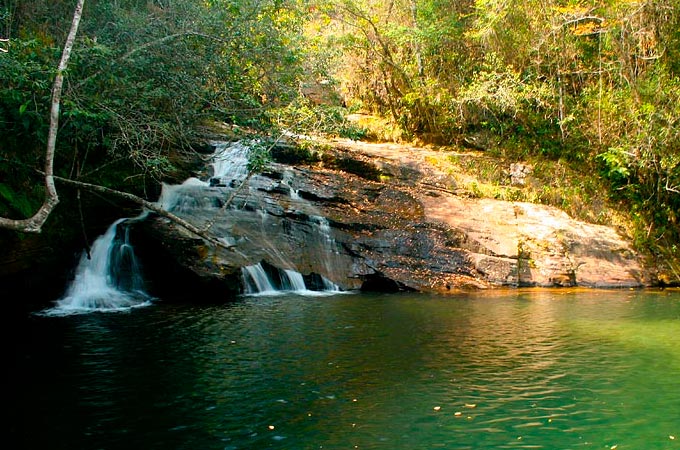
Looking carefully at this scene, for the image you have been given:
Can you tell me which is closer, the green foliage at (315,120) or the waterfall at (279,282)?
the green foliage at (315,120)

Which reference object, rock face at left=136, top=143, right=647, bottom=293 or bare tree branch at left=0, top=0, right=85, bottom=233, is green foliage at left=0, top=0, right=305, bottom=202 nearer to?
bare tree branch at left=0, top=0, right=85, bottom=233

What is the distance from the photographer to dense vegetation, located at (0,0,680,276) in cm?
1088

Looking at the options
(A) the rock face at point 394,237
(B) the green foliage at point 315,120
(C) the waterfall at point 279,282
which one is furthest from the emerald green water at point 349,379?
(B) the green foliage at point 315,120

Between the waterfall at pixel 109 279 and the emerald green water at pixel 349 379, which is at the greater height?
the waterfall at pixel 109 279

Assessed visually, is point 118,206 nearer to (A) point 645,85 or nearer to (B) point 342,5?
(B) point 342,5

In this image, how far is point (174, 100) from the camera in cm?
1206

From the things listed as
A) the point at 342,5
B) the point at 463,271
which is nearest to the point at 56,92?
the point at 463,271

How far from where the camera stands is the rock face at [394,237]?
15984mm

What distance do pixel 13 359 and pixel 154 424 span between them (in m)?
3.81

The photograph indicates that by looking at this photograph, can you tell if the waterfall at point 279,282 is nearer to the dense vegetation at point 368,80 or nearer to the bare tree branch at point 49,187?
the dense vegetation at point 368,80

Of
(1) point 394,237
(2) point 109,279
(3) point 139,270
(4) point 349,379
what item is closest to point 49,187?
(4) point 349,379

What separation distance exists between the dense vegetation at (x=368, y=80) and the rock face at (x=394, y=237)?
2.19m

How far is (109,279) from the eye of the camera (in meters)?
14.4

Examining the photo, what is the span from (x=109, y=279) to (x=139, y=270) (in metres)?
0.79
